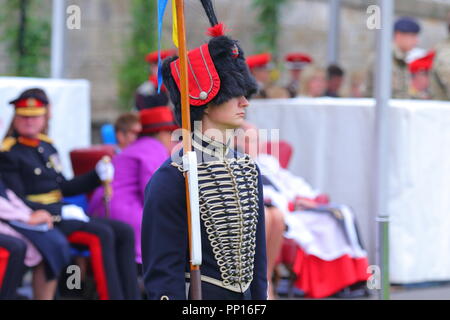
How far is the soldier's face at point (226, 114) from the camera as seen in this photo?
12.0ft

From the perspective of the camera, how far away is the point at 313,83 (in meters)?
10.5

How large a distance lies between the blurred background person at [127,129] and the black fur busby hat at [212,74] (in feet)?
12.2

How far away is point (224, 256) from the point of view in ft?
11.8

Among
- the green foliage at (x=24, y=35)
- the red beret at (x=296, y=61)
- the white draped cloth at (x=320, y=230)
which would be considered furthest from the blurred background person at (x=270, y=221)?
the green foliage at (x=24, y=35)

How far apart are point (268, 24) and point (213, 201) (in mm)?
10753

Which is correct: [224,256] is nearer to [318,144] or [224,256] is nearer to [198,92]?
[198,92]

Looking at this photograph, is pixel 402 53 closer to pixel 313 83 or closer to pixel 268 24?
pixel 313 83

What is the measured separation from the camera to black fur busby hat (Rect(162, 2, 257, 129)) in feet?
11.8

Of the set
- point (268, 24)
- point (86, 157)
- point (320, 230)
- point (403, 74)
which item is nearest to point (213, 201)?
point (86, 157)

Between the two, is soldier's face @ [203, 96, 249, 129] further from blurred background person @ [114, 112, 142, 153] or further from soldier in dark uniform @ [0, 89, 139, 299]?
blurred background person @ [114, 112, 142, 153]

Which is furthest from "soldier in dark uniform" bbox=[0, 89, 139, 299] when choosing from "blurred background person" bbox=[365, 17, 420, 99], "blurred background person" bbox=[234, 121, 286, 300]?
"blurred background person" bbox=[365, 17, 420, 99]

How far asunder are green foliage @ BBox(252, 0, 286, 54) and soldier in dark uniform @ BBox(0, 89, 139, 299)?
302 inches

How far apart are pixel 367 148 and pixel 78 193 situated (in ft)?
7.68
